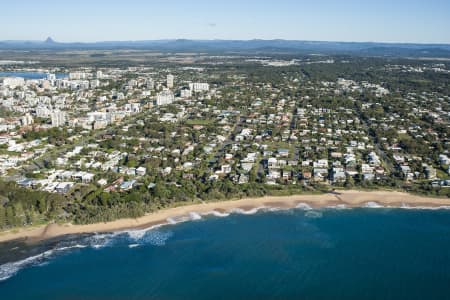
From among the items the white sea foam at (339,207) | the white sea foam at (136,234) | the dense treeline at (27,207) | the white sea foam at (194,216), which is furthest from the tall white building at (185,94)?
the white sea foam at (136,234)

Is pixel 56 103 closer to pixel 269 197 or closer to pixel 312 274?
pixel 269 197

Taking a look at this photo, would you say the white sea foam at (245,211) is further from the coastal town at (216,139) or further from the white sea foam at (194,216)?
the white sea foam at (194,216)

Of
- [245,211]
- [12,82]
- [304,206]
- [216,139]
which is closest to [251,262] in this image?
[245,211]

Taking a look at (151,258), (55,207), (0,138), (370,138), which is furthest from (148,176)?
(370,138)

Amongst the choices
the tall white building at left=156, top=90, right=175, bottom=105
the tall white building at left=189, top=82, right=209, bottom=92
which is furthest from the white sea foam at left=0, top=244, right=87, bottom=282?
the tall white building at left=189, top=82, right=209, bottom=92

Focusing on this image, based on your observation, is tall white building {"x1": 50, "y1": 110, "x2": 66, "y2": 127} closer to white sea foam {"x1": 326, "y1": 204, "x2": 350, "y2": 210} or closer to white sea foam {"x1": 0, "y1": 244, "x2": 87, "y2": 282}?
white sea foam {"x1": 0, "y1": 244, "x2": 87, "y2": 282}

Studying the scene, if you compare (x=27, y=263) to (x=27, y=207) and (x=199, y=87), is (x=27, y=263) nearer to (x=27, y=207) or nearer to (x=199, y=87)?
(x=27, y=207)
